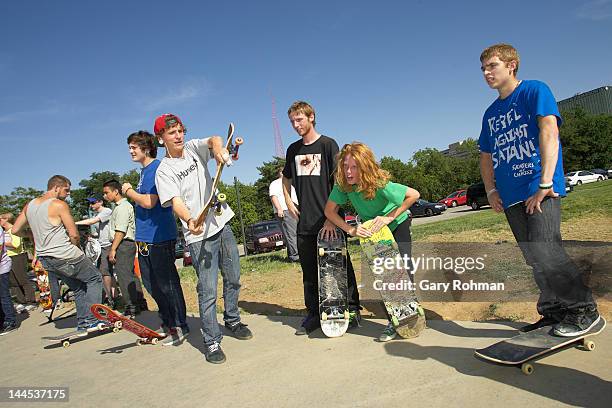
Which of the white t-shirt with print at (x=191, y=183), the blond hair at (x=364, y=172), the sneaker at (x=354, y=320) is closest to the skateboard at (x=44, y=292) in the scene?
the white t-shirt with print at (x=191, y=183)

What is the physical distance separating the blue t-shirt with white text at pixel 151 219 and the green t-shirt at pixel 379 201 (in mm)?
1880

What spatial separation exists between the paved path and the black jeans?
0.98ft

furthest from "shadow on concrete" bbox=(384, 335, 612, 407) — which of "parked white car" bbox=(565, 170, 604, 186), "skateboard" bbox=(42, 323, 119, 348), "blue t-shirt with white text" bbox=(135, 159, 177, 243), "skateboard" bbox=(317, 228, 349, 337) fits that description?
"parked white car" bbox=(565, 170, 604, 186)

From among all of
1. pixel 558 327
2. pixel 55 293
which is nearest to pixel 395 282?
pixel 558 327

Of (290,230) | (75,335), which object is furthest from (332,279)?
(290,230)

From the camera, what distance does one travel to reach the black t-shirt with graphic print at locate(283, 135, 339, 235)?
155 inches

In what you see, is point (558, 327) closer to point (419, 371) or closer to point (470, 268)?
point (419, 371)

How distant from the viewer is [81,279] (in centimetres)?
493

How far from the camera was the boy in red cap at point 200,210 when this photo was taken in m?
3.59

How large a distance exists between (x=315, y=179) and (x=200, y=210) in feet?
3.81

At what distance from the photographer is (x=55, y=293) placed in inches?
260

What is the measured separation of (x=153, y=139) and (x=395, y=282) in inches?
122

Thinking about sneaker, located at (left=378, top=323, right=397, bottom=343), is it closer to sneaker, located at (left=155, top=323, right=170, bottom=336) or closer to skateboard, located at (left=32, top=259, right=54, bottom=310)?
sneaker, located at (left=155, top=323, right=170, bottom=336)

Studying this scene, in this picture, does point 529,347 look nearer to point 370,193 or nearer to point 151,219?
point 370,193
